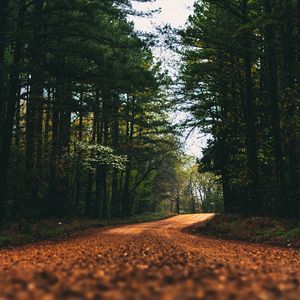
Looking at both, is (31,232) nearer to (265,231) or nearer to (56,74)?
(56,74)

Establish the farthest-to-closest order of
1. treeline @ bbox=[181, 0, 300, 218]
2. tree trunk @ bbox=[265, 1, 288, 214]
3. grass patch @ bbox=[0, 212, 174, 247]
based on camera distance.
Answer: tree trunk @ bbox=[265, 1, 288, 214] → treeline @ bbox=[181, 0, 300, 218] → grass patch @ bbox=[0, 212, 174, 247]

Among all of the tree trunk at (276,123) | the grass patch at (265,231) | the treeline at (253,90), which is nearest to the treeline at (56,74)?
the treeline at (253,90)

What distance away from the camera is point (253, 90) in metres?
21.2

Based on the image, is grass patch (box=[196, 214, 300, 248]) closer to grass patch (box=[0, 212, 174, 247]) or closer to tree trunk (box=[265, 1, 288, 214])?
tree trunk (box=[265, 1, 288, 214])

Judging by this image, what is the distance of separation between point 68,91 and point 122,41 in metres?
3.59

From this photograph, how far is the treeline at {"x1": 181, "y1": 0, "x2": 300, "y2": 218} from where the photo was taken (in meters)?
14.7

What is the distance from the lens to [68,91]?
53.3 feet

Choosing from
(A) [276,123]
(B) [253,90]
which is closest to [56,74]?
(A) [276,123]

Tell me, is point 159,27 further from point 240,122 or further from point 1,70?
point 240,122

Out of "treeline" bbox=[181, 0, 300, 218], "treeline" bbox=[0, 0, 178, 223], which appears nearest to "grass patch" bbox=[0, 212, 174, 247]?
"treeline" bbox=[0, 0, 178, 223]

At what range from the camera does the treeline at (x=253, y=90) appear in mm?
14727

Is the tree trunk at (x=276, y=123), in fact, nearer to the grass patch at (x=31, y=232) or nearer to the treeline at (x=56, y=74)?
the treeline at (x=56, y=74)

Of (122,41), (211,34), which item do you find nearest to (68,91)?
(122,41)

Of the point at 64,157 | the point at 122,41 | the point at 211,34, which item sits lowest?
the point at 64,157
